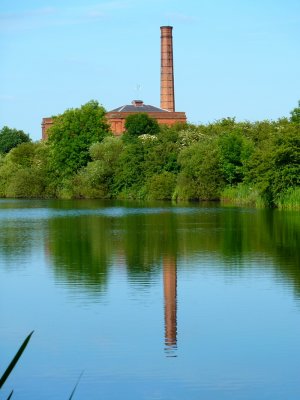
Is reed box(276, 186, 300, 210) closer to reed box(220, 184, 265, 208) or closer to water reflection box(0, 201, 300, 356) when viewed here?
water reflection box(0, 201, 300, 356)

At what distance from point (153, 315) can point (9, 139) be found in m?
91.2

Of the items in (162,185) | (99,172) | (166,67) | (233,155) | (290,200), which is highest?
(166,67)

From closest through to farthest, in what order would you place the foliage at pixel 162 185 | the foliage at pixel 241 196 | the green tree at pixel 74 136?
1. the foliage at pixel 241 196
2. the foliage at pixel 162 185
3. the green tree at pixel 74 136

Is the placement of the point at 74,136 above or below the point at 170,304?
above

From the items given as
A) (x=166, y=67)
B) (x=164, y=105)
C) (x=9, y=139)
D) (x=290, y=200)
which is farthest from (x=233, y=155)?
(x=9, y=139)

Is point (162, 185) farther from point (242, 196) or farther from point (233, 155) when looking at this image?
point (242, 196)

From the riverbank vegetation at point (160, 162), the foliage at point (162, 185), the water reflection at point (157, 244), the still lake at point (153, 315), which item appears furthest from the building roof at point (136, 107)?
the still lake at point (153, 315)

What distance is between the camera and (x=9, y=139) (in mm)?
104062

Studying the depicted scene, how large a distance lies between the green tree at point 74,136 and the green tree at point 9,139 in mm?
32545

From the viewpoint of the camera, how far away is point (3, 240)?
1099 inches

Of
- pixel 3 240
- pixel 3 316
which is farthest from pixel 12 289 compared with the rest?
pixel 3 240

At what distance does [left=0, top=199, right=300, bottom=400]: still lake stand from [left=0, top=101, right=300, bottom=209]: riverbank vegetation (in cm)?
1538

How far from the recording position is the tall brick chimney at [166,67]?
80500mm

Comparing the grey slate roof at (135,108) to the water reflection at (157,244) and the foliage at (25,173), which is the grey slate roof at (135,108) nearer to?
the foliage at (25,173)
